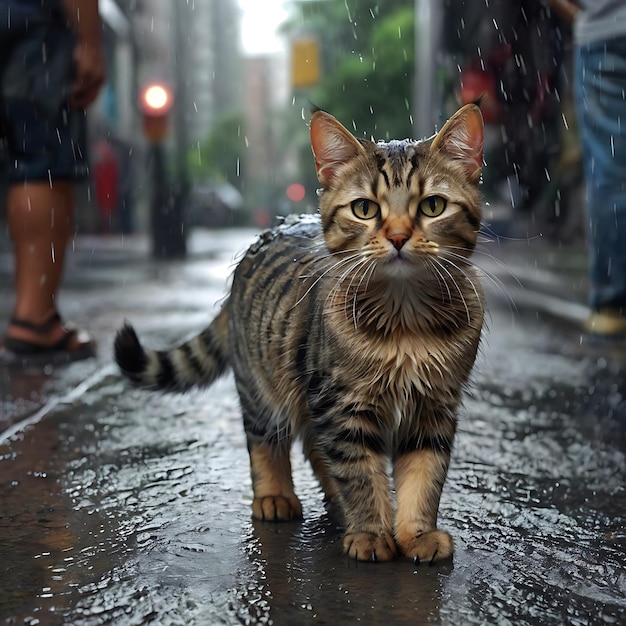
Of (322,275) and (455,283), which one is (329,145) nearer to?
(322,275)

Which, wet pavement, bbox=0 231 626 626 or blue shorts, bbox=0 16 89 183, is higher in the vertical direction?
blue shorts, bbox=0 16 89 183

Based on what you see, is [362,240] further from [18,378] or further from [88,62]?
[88,62]

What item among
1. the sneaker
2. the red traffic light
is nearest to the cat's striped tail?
the sneaker

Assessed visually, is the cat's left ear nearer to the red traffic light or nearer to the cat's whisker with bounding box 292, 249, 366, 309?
the cat's whisker with bounding box 292, 249, 366, 309

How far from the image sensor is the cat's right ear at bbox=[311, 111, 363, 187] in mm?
2639

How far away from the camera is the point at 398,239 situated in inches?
94.6

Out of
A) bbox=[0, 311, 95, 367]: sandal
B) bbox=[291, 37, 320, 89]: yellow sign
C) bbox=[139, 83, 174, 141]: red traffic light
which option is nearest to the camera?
bbox=[0, 311, 95, 367]: sandal

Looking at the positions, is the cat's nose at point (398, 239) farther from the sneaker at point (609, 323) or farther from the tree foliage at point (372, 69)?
the tree foliage at point (372, 69)

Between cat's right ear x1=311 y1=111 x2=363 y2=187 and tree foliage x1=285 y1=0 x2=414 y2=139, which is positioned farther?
tree foliage x1=285 y1=0 x2=414 y2=139

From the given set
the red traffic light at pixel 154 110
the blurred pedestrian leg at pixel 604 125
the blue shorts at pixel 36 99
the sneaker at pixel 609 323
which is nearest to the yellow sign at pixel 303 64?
the red traffic light at pixel 154 110

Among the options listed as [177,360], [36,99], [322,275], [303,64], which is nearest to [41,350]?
[36,99]

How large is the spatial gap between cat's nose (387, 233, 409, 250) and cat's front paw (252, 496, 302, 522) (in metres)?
0.84

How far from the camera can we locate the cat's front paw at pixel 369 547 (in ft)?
8.02

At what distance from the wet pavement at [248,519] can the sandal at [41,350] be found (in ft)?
0.84
